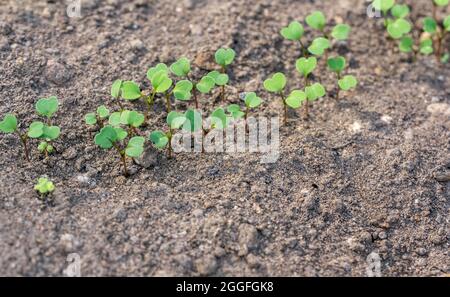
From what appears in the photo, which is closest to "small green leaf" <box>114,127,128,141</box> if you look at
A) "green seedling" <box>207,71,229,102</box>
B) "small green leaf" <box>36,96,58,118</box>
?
"small green leaf" <box>36,96,58,118</box>

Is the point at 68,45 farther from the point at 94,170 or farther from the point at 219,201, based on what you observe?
the point at 219,201

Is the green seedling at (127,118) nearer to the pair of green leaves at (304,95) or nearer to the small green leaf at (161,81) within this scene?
the small green leaf at (161,81)

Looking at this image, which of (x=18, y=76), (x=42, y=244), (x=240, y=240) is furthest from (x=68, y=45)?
(x=240, y=240)

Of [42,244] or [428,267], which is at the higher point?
[42,244]

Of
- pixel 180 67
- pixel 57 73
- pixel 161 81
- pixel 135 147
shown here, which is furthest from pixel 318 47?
pixel 57 73

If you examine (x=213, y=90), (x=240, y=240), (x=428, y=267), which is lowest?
(x=428, y=267)

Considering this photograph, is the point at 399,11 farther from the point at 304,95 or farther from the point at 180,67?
the point at 180,67

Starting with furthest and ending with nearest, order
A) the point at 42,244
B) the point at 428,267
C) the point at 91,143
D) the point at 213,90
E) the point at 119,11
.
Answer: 1. the point at 119,11
2. the point at 213,90
3. the point at 91,143
4. the point at 428,267
5. the point at 42,244
